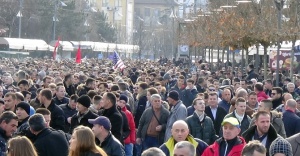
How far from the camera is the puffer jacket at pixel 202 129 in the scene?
16781 millimetres

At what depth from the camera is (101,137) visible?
42.5 ft

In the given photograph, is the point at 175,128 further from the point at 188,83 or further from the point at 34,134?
the point at 188,83

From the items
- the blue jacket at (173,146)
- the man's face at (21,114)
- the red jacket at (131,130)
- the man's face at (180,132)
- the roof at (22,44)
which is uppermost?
the roof at (22,44)

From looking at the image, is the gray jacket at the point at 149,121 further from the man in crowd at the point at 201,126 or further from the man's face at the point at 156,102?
the man in crowd at the point at 201,126

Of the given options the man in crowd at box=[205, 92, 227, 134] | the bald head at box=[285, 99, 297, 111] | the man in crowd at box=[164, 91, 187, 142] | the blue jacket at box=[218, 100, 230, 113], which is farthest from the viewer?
the blue jacket at box=[218, 100, 230, 113]

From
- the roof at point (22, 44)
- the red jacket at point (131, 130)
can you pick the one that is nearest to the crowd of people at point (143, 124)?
the red jacket at point (131, 130)

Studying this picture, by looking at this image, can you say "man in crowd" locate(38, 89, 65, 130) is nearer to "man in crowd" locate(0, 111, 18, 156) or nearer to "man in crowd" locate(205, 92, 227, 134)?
"man in crowd" locate(0, 111, 18, 156)

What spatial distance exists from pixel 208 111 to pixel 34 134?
693 cm

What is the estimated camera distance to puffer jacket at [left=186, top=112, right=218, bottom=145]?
16781 mm

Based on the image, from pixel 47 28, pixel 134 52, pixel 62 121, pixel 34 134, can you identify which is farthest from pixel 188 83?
pixel 134 52

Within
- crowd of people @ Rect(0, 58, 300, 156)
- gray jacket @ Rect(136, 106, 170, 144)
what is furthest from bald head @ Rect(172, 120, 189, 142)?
gray jacket @ Rect(136, 106, 170, 144)

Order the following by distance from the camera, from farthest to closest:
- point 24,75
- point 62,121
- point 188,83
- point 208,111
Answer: point 24,75 < point 188,83 < point 208,111 < point 62,121

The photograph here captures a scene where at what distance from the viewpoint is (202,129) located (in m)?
16.8

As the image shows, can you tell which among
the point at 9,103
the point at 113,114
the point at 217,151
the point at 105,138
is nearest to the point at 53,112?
the point at 9,103
